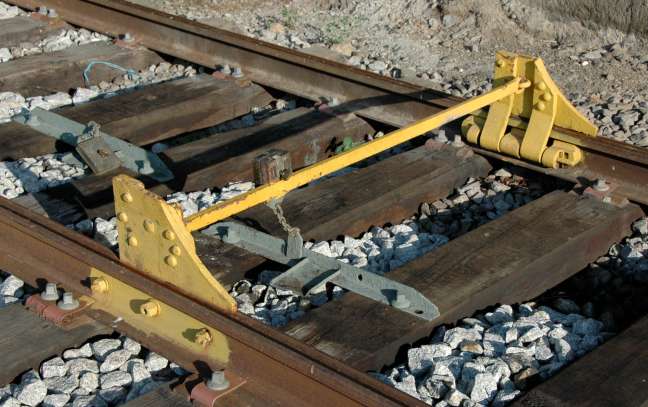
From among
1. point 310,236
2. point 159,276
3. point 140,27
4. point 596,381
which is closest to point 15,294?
point 159,276

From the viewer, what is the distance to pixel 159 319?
399cm

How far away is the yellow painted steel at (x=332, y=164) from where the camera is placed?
3.97 m

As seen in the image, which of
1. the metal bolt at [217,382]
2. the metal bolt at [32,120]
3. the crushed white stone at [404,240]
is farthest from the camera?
the metal bolt at [32,120]

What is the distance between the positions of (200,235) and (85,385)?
1.16 meters

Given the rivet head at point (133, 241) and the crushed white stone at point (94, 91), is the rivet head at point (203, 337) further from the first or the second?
the crushed white stone at point (94, 91)

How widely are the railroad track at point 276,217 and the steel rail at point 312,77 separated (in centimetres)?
1

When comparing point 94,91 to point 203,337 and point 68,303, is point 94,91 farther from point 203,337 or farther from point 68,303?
point 203,337

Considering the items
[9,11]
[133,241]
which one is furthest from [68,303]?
[9,11]

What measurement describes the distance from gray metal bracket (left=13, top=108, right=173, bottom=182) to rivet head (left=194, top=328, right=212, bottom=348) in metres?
1.89

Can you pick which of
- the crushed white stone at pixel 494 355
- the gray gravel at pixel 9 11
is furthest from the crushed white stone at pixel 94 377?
the gray gravel at pixel 9 11

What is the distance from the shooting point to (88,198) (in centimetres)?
535

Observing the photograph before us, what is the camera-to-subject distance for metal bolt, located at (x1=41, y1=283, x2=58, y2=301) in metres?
4.29

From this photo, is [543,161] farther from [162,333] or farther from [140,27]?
[140,27]

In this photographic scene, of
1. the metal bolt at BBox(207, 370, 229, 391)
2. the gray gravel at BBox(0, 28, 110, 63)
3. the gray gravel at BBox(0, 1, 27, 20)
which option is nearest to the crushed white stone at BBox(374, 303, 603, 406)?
the metal bolt at BBox(207, 370, 229, 391)
